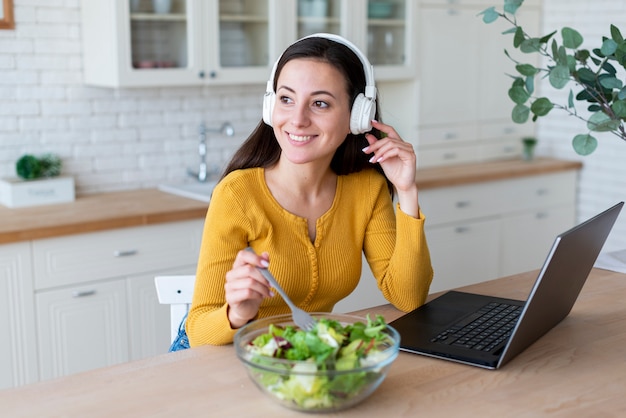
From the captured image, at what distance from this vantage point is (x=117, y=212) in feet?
11.2

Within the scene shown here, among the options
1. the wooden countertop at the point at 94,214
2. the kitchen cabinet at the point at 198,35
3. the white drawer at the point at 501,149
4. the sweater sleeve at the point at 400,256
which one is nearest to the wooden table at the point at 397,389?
the sweater sleeve at the point at 400,256

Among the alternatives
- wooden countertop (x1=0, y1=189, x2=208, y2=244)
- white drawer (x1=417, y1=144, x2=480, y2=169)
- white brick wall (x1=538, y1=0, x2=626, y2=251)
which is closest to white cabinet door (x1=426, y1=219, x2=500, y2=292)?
white drawer (x1=417, y1=144, x2=480, y2=169)

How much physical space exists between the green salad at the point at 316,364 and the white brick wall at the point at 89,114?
254 centimetres

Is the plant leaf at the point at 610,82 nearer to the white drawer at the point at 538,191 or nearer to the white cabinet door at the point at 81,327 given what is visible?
the white cabinet door at the point at 81,327

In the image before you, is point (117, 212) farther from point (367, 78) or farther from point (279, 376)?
point (279, 376)

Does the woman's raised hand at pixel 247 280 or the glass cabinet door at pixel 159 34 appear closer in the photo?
the woman's raised hand at pixel 247 280

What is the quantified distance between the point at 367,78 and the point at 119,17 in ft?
5.72

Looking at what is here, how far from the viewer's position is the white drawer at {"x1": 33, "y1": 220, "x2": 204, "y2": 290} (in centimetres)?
320

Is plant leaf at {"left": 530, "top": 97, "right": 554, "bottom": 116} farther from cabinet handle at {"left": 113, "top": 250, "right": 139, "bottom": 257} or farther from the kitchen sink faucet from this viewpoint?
the kitchen sink faucet

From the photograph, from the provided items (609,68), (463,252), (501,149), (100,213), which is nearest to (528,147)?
(501,149)

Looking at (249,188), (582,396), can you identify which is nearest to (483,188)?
(249,188)

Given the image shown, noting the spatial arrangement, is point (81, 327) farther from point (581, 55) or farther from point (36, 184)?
point (581, 55)

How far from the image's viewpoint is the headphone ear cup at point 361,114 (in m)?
2.05

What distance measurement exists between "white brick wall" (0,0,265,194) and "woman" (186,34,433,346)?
1801 mm
